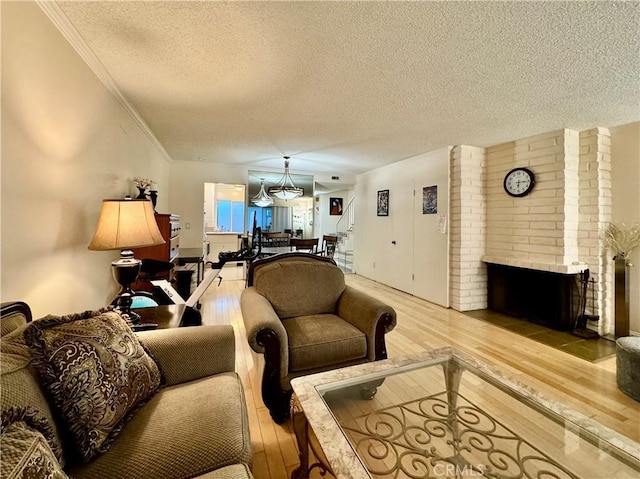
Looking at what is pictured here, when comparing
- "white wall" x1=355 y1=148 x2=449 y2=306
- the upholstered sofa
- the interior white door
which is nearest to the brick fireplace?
"white wall" x1=355 y1=148 x2=449 y2=306

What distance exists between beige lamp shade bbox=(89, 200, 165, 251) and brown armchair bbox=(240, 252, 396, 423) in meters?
0.81

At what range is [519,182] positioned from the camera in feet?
12.0

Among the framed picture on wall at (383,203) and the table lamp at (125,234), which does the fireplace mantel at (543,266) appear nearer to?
the framed picture on wall at (383,203)

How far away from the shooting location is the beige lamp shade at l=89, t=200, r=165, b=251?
1573mm

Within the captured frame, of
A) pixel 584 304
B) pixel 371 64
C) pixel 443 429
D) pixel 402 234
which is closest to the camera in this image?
pixel 443 429

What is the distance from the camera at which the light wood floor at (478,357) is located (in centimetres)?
Answer: 156

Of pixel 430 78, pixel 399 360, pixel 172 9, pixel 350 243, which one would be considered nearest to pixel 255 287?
pixel 399 360

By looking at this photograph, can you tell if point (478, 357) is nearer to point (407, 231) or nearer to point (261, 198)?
point (407, 231)

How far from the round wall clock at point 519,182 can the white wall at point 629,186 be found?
779 mm

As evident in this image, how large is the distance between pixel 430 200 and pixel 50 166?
4.36 meters

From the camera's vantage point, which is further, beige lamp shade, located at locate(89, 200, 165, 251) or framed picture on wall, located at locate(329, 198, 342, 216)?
framed picture on wall, located at locate(329, 198, 342, 216)

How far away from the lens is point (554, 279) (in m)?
3.26

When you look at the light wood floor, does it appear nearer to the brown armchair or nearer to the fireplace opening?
the brown armchair

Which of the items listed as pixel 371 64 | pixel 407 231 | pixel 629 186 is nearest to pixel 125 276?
pixel 371 64
